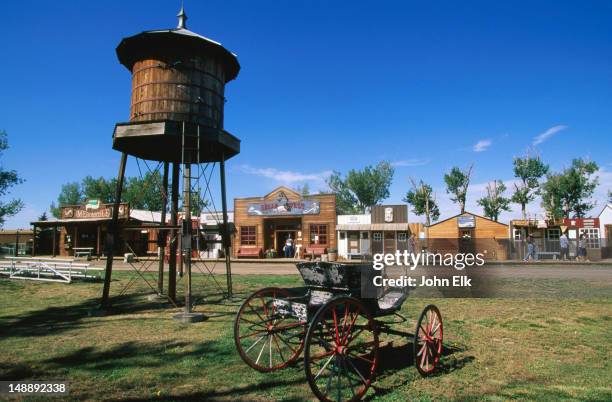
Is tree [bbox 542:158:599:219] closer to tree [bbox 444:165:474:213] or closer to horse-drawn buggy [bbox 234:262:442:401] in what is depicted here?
tree [bbox 444:165:474:213]

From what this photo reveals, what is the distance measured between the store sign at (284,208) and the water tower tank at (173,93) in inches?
822

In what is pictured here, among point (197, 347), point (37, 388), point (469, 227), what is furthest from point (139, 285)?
point (469, 227)

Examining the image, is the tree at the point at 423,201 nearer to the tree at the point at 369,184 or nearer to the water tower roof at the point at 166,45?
the tree at the point at 369,184

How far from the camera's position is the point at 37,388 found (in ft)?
14.1

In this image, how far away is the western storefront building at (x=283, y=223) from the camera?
101 feet

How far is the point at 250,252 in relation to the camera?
31609 mm

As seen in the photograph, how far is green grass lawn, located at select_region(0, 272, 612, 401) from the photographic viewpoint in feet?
14.3

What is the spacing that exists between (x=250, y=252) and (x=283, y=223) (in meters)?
3.58

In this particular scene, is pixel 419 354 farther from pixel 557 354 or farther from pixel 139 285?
pixel 139 285

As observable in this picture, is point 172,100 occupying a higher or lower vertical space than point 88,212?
higher

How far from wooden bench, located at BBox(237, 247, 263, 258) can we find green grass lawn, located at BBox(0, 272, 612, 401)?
2144cm

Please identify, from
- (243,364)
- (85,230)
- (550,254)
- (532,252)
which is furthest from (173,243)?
(85,230)

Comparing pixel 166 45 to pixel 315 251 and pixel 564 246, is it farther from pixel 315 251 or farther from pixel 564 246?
pixel 564 246

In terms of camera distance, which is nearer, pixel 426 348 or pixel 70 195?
pixel 426 348
